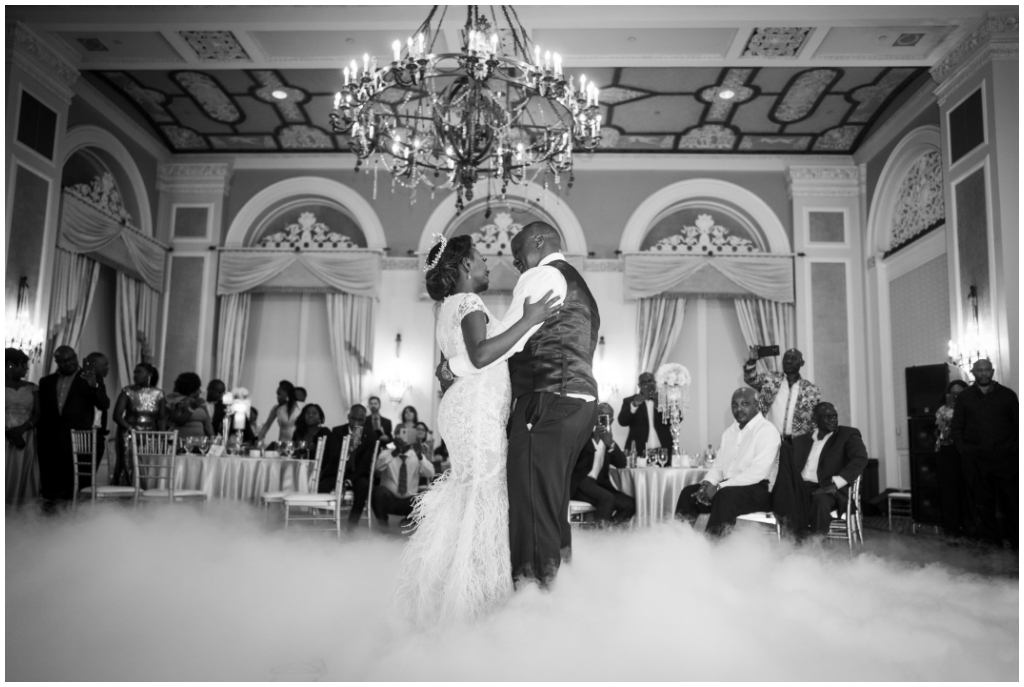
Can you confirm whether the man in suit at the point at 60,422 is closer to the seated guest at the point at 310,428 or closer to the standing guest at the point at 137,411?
the standing guest at the point at 137,411

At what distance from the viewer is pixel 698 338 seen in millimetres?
10727

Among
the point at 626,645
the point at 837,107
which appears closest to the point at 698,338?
the point at 837,107

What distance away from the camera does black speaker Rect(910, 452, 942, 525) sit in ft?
25.8

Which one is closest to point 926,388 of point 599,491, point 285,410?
point 599,491

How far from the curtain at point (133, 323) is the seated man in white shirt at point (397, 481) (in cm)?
444

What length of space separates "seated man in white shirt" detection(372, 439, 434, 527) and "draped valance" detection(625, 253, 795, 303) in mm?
4344

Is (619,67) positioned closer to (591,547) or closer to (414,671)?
(591,547)

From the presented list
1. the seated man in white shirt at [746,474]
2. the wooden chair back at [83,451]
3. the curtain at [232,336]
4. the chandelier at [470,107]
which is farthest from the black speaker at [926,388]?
the curtain at [232,336]

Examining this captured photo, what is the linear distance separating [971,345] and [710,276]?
378cm

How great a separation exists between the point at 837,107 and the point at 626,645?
335 inches

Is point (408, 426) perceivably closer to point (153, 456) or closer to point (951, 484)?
point (153, 456)

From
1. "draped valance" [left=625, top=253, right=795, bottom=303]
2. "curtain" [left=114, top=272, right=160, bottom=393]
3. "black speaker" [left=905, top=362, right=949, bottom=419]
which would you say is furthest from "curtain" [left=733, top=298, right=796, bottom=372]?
"curtain" [left=114, top=272, right=160, bottom=393]

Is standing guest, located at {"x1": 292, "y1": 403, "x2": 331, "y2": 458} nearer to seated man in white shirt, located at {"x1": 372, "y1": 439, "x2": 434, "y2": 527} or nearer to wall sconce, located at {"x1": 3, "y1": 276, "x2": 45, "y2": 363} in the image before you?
seated man in white shirt, located at {"x1": 372, "y1": 439, "x2": 434, "y2": 527}

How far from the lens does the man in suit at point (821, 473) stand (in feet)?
16.6
